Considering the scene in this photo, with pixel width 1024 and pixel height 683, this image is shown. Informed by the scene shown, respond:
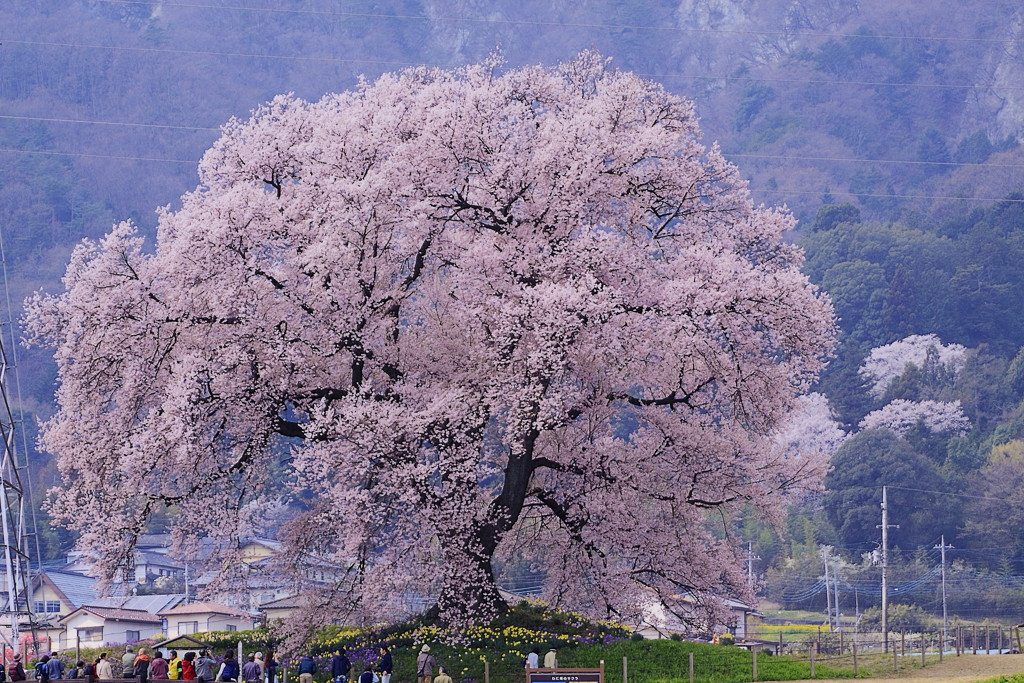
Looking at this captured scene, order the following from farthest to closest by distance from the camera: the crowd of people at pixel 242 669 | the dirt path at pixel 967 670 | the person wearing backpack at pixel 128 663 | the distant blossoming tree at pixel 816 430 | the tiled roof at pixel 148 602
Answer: the distant blossoming tree at pixel 816 430 < the tiled roof at pixel 148 602 < the person wearing backpack at pixel 128 663 < the dirt path at pixel 967 670 < the crowd of people at pixel 242 669

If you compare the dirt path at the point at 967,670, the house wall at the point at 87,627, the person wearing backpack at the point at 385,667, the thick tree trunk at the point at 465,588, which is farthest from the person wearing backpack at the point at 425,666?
the house wall at the point at 87,627

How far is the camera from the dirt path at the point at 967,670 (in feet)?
120

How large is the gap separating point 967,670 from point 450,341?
16733 mm

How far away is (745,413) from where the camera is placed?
38.2 metres

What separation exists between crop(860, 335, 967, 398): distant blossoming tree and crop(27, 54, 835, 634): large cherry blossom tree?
376ft

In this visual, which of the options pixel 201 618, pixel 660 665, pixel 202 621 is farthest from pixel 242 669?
pixel 201 618

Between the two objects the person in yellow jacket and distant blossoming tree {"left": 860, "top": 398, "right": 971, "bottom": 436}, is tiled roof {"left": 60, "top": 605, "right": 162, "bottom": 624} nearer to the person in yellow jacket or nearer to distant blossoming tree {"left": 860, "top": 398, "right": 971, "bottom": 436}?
the person in yellow jacket

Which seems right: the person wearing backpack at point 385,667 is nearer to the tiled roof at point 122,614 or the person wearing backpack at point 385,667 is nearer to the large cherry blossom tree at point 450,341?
the large cherry blossom tree at point 450,341

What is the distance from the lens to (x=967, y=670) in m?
39.2

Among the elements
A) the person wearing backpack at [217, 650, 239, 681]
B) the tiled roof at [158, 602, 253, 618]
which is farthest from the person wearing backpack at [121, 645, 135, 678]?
the tiled roof at [158, 602, 253, 618]

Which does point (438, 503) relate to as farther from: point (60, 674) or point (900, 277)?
point (900, 277)

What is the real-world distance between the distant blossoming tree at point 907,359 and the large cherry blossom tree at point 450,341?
11469 centimetres

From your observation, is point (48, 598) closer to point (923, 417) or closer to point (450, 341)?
point (450, 341)

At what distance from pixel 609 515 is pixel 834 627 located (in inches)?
2722
